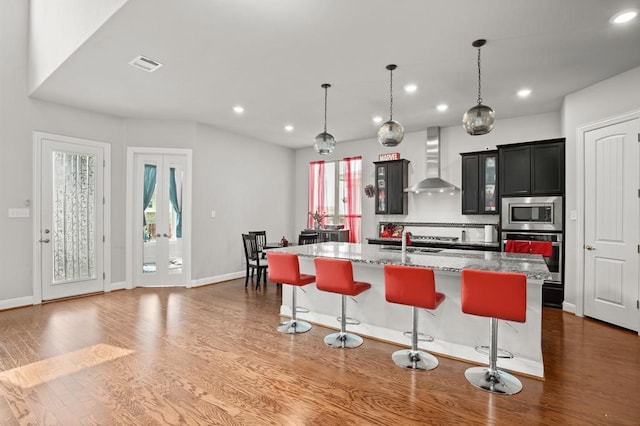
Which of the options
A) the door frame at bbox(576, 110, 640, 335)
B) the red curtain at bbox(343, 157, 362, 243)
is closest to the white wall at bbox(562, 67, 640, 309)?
the door frame at bbox(576, 110, 640, 335)

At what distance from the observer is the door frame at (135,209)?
5953 millimetres

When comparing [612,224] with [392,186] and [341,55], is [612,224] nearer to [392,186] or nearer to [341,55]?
[392,186]

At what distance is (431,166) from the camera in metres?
6.59

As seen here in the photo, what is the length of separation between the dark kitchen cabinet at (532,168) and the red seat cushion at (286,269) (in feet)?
11.8

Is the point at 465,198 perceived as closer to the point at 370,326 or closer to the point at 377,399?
the point at 370,326

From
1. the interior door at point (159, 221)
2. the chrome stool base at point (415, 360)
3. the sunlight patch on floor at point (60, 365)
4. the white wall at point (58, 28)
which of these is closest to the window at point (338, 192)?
the interior door at point (159, 221)

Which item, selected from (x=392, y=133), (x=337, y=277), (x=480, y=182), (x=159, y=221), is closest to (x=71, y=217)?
(x=159, y=221)

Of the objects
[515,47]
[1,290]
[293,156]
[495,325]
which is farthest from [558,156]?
[1,290]

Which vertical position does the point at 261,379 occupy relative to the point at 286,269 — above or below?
below

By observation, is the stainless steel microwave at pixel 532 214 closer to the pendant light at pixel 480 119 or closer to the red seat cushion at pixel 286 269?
the pendant light at pixel 480 119

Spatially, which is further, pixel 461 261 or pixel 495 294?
pixel 461 261

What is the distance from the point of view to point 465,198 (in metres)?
6.06

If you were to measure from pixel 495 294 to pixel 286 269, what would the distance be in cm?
207

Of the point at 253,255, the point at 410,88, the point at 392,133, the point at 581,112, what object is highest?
the point at 410,88
